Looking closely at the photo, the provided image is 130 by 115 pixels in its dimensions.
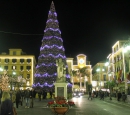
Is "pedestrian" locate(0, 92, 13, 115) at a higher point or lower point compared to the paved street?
higher

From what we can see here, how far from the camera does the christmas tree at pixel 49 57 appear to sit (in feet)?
173

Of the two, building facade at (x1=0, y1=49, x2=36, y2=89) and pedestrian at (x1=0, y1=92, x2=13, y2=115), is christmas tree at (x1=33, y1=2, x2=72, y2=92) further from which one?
pedestrian at (x1=0, y1=92, x2=13, y2=115)

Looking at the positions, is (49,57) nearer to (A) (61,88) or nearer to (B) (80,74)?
(A) (61,88)

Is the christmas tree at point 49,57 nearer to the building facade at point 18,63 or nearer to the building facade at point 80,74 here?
the building facade at point 18,63

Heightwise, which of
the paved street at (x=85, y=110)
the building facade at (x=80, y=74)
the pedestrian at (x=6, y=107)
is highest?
the building facade at (x=80, y=74)

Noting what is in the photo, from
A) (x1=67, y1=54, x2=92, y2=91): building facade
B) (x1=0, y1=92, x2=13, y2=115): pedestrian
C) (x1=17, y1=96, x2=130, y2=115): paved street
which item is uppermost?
(x1=67, y1=54, x2=92, y2=91): building facade

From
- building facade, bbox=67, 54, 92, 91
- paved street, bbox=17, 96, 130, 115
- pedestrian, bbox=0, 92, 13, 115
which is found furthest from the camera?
building facade, bbox=67, 54, 92, 91

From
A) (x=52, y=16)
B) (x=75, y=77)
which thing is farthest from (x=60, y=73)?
(x=75, y=77)

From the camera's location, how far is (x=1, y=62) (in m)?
96.8

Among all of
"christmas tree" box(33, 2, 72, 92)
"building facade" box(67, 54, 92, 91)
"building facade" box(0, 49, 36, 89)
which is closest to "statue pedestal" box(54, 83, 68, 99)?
"christmas tree" box(33, 2, 72, 92)

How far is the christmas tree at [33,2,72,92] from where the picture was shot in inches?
2072

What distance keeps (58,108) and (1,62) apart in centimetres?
8611

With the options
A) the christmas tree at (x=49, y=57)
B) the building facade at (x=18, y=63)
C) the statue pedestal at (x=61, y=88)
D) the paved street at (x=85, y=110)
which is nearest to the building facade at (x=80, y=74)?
the building facade at (x=18, y=63)

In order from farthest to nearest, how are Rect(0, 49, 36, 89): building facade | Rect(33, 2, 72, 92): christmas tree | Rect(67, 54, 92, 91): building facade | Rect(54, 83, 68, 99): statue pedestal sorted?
Rect(67, 54, 92, 91): building facade < Rect(0, 49, 36, 89): building facade < Rect(33, 2, 72, 92): christmas tree < Rect(54, 83, 68, 99): statue pedestal
